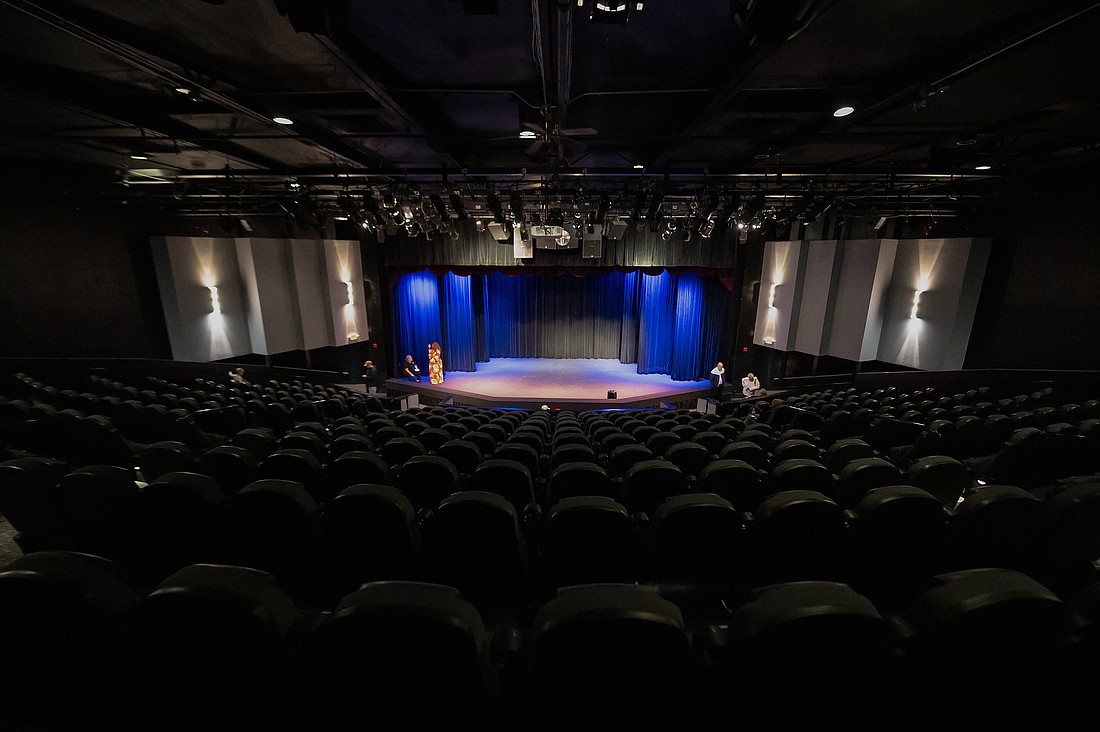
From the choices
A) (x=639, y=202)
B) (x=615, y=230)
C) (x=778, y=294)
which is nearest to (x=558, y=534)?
(x=639, y=202)

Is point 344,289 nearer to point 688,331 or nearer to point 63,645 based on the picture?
point 688,331

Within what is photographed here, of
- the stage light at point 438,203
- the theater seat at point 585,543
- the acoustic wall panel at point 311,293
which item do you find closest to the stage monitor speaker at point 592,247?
the stage light at point 438,203

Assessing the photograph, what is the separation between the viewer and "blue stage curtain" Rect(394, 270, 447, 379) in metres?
18.3

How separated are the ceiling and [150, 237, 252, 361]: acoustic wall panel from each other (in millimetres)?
3350

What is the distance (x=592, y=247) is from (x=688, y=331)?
19.9 ft

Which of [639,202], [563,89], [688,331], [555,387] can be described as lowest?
[555,387]

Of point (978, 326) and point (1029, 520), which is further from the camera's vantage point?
point (978, 326)

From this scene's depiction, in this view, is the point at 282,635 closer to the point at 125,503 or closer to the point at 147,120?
the point at 125,503

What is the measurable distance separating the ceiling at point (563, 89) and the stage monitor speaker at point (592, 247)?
5.41m

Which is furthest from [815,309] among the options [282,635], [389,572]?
[282,635]

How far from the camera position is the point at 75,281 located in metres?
10.7

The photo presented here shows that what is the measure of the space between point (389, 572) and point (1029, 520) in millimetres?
4495

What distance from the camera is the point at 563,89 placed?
4.78 metres

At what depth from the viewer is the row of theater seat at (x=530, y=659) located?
157 cm
